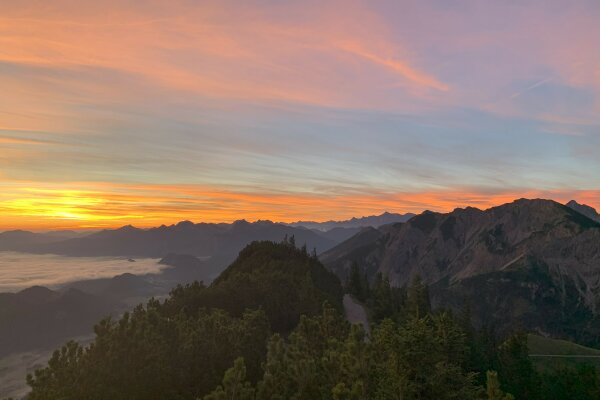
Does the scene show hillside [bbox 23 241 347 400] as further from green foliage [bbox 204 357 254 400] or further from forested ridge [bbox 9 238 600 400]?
green foliage [bbox 204 357 254 400]

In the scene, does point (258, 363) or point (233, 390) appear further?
point (258, 363)

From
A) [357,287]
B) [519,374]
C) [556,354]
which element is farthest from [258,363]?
[556,354]

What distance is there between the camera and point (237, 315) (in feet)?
302

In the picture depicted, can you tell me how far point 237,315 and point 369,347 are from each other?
70965mm

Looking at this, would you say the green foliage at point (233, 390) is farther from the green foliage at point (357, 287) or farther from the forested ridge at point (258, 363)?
the green foliage at point (357, 287)

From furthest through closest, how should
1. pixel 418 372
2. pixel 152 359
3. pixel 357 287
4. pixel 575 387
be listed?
1. pixel 357 287
2. pixel 575 387
3. pixel 152 359
4. pixel 418 372

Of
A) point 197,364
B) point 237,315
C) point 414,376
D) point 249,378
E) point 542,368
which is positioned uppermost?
point 414,376

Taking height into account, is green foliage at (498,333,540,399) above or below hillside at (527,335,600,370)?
above

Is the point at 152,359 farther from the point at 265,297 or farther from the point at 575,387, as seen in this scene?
the point at 575,387

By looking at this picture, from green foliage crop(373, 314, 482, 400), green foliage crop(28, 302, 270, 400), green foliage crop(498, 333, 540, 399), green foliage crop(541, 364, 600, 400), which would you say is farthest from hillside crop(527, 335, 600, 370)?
green foliage crop(373, 314, 482, 400)

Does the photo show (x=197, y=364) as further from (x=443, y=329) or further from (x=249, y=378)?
(x=443, y=329)

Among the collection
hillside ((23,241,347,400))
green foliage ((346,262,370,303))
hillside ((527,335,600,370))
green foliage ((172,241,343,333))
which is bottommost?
hillside ((527,335,600,370))

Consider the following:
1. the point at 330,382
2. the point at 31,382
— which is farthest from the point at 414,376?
the point at 31,382

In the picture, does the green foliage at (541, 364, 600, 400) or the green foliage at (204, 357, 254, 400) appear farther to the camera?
the green foliage at (541, 364, 600, 400)
